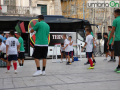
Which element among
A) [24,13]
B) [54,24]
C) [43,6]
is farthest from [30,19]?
[43,6]

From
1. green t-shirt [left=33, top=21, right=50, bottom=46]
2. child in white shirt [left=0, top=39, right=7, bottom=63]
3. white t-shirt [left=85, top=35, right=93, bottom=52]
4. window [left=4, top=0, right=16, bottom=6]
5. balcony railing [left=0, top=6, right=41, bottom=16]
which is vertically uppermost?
window [left=4, top=0, right=16, bottom=6]

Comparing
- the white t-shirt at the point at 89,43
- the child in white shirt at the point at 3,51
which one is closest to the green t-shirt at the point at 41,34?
the white t-shirt at the point at 89,43

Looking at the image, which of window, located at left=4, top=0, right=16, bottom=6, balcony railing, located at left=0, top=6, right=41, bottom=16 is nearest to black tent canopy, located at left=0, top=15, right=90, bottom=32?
balcony railing, located at left=0, top=6, right=41, bottom=16

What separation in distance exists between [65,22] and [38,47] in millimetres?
14804

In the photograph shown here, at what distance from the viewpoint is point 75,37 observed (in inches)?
886

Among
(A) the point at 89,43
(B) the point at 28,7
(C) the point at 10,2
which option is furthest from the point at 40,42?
(C) the point at 10,2

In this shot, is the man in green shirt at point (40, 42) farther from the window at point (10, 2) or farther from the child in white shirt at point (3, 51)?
the window at point (10, 2)

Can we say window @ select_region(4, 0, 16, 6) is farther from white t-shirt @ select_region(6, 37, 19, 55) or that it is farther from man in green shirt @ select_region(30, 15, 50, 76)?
man in green shirt @ select_region(30, 15, 50, 76)

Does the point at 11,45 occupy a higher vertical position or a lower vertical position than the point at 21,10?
lower

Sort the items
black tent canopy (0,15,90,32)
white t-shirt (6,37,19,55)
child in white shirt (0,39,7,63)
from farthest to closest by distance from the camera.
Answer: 1. black tent canopy (0,15,90,32)
2. child in white shirt (0,39,7,63)
3. white t-shirt (6,37,19,55)

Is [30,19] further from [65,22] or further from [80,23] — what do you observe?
[80,23]

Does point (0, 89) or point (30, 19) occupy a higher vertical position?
point (30, 19)

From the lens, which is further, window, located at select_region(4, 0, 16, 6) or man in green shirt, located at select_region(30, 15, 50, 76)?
window, located at select_region(4, 0, 16, 6)

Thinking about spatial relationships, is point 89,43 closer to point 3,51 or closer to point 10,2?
point 3,51
